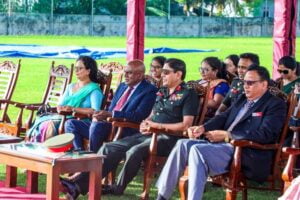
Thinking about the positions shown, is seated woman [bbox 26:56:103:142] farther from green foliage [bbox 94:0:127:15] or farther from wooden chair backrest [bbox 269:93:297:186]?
green foliage [bbox 94:0:127:15]

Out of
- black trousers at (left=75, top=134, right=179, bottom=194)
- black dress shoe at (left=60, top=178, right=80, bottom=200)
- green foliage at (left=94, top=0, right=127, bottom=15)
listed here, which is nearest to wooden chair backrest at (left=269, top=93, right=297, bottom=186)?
black trousers at (left=75, top=134, right=179, bottom=194)

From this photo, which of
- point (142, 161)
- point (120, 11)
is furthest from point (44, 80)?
point (120, 11)

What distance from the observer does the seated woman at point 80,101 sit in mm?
7777

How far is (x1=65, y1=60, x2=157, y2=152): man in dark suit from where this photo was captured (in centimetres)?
734

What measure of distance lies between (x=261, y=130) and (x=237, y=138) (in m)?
0.19

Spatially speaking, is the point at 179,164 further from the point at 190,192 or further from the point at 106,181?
the point at 106,181

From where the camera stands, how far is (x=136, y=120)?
729 cm

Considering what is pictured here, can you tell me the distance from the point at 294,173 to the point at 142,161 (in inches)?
58.3

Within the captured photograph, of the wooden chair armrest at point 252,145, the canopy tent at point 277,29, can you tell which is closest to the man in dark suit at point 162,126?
the wooden chair armrest at point 252,145

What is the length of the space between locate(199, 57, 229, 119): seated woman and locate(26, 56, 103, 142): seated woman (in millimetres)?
1065

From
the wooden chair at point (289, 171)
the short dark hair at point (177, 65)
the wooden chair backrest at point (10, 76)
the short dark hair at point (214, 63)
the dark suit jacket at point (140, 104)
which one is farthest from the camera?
the wooden chair backrest at point (10, 76)

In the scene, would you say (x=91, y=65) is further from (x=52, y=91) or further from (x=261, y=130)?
(x=261, y=130)

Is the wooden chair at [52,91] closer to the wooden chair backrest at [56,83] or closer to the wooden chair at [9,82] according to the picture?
the wooden chair backrest at [56,83]

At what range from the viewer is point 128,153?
6.81 m
